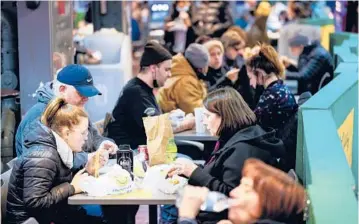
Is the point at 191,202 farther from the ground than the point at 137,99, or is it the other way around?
the point at 191,202

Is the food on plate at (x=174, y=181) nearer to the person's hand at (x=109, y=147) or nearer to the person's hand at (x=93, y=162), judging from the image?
the person's hand at (x=93, y=162)

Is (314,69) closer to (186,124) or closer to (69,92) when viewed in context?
(186,124)

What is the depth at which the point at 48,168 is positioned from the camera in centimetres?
493

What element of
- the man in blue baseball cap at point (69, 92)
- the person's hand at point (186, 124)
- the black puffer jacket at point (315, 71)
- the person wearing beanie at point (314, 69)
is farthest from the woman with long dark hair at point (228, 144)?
the black puffer jacket at point (315, 71)

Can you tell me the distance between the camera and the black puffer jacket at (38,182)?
4863mm

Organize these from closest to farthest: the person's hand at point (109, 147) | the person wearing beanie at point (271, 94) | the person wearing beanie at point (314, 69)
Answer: the person's hand at point (109, 147), the person wearing beanie at point (271, 94), the person wearing beanie at point (314, 69)

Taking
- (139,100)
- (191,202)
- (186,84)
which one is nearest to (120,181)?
(191,202)

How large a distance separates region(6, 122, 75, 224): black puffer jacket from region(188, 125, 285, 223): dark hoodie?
76cm

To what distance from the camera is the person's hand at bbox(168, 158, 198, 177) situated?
4.94m

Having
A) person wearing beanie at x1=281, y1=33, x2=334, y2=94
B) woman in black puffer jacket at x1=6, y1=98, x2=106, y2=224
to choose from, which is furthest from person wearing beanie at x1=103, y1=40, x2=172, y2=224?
person wearing beanie at x1=281, y1=33, x2=334, y2=94

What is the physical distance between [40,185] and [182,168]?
796 millimetres

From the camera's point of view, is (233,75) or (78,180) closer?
(78,180)

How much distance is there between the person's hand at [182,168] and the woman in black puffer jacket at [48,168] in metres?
0.54

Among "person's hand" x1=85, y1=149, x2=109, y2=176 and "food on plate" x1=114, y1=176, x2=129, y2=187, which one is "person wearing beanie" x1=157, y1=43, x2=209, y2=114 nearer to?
"person's hand" x1=85, y1=149, x2=109, y2=176
